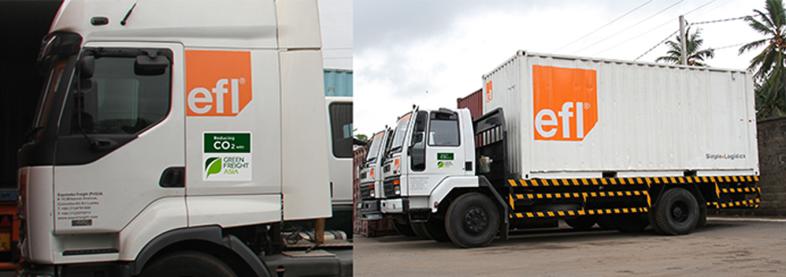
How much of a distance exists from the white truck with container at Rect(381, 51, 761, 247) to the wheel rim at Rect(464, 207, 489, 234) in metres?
0.02

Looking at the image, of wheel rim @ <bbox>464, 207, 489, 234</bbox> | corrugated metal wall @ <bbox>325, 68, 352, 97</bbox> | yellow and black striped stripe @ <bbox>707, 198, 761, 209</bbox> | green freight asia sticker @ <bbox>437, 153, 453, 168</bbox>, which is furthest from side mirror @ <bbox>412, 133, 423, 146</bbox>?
corrugated metal wall @ <bbox>325, 68, 352, 97</bbox>

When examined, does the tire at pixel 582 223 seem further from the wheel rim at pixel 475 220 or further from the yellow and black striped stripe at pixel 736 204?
the wheel rim at pixel 475 220

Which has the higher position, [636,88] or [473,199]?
[636,88]

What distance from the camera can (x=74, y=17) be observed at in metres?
4.05

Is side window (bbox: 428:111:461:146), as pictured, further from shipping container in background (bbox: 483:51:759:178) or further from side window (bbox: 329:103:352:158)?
side window (bbox: 329:103:352:158)

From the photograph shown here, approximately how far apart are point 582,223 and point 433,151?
509 cm

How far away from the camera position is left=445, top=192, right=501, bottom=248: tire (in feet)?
35.7

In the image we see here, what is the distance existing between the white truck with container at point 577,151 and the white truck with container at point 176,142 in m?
6.49

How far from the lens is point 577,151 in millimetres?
11688

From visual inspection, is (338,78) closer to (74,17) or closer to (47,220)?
(74,17)

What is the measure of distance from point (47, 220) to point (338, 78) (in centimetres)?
188

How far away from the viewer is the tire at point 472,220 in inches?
428

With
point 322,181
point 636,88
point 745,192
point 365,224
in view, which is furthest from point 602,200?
point 322,181

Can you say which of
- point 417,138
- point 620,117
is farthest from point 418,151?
point 620,117
